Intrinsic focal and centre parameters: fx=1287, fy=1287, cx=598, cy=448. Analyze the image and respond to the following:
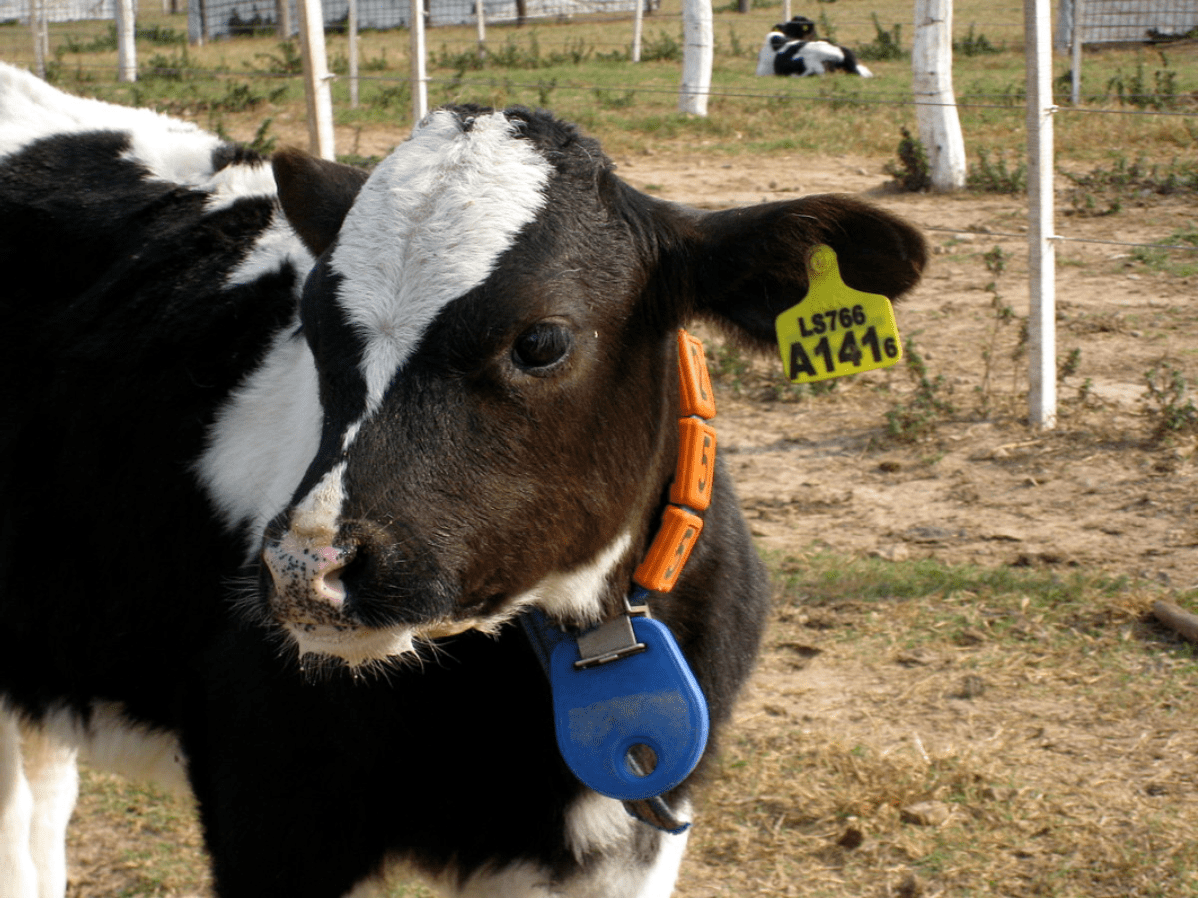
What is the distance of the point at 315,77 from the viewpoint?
5.53 m

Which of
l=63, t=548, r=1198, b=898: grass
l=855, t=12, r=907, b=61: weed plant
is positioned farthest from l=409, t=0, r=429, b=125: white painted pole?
l=855, t=12, r=907, b=61: weed plant

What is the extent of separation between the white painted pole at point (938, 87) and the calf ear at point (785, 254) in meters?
8.18

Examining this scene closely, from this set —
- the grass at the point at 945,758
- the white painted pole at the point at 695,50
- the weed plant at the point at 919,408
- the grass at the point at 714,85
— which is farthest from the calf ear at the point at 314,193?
the white painted pole at the point at 695,50

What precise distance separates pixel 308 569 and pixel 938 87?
925 centimetres

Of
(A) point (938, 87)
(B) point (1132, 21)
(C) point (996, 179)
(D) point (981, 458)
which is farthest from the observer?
(B) point (1132, 21)

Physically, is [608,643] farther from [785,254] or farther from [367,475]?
[785,254]

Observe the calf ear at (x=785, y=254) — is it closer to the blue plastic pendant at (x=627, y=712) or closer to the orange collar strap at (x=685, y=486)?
the orange collar strap at (x=685, y=486)

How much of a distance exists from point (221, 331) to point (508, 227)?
3.09ft

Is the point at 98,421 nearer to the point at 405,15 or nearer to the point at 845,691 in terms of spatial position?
the point at 845,691

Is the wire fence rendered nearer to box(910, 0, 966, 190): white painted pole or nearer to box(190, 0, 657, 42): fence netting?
box(190, 0, 657, 42): fence netting

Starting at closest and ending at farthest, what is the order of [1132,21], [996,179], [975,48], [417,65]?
[417,65] < [996,179] < [975,48] < [1132,21]

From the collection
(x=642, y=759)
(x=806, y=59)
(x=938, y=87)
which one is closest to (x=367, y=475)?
(x=642, y=759)

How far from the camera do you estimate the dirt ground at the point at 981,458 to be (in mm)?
4328

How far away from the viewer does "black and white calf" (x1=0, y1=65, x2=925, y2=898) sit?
6.16 feet
